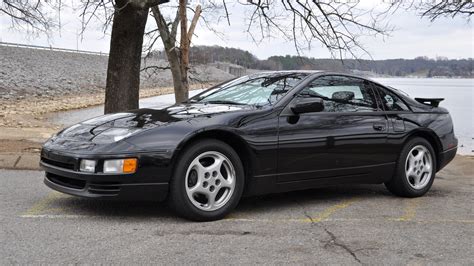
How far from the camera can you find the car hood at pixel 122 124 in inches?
192

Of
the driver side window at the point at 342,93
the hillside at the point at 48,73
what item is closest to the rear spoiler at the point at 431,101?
the driver side window at the point at 342,93

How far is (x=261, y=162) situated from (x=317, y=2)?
7.25 m

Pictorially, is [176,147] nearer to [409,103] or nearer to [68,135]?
[68,135]

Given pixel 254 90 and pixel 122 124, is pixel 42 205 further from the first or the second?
pixel 254 90

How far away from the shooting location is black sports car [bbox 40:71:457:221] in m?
4.75

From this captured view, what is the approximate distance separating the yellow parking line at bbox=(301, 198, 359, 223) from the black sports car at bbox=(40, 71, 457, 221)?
10.8 inches

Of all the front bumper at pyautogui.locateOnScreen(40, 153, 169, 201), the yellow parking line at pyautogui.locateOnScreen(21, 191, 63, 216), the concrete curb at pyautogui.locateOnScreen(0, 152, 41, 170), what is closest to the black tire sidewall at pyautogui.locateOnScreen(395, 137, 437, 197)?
the front bumper at pyautogui.locateOnScreen(40, 153, 169, 201)

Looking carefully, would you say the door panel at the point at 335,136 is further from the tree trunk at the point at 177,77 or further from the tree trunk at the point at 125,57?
the tree trunk at the point at 177,77

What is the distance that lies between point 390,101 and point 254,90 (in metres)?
1.70

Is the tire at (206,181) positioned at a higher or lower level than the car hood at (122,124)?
lower

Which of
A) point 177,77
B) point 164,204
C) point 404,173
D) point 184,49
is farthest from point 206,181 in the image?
point 177,77

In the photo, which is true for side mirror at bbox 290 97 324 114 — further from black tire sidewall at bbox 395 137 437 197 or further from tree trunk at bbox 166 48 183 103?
tree trunk at bbox 166 48 183 103

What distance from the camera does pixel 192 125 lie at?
494 centimetres

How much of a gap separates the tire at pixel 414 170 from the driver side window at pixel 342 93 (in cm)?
68
